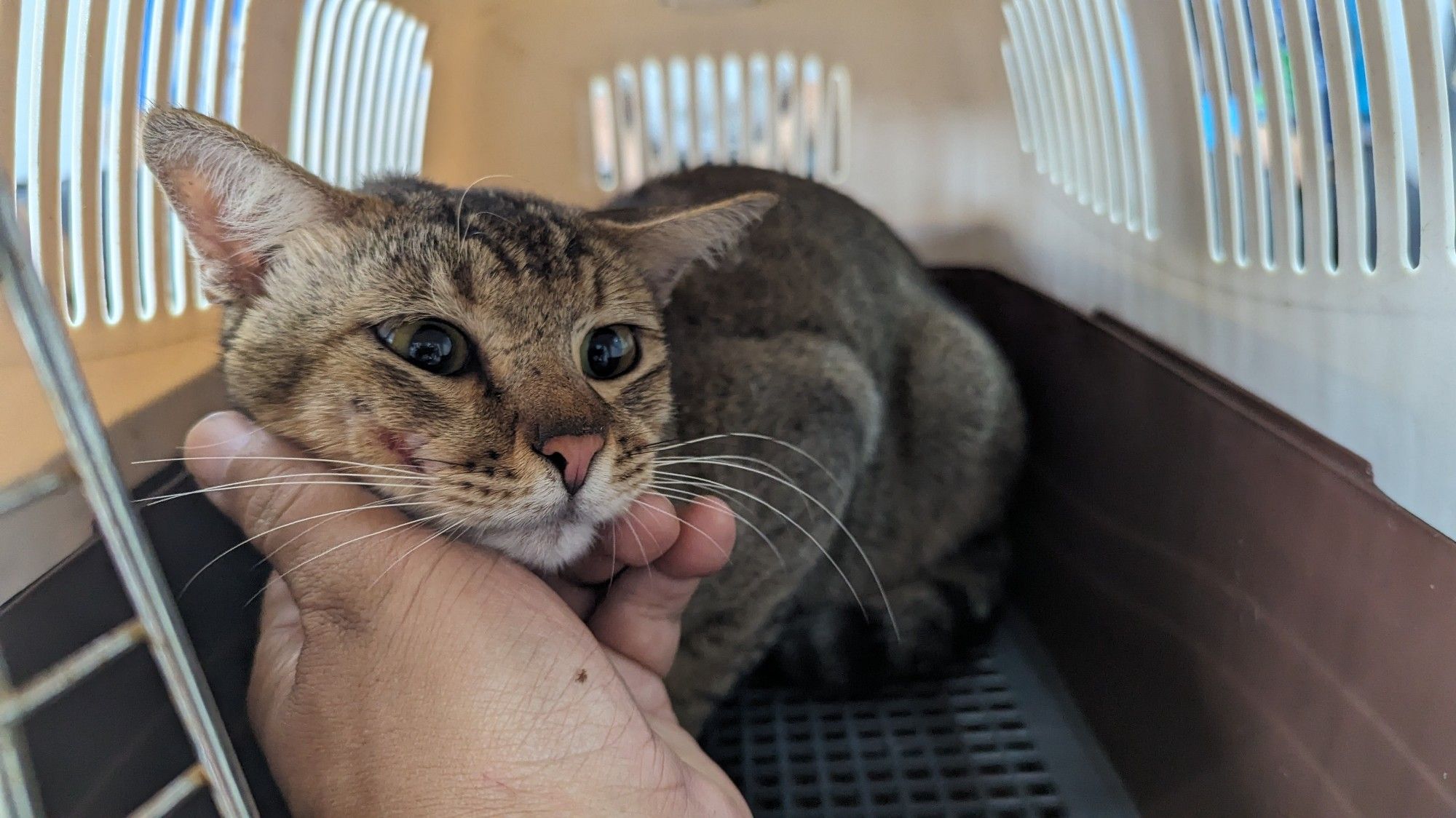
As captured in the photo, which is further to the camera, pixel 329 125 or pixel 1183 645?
pixel 329 125

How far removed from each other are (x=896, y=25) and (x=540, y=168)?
31.8 inches

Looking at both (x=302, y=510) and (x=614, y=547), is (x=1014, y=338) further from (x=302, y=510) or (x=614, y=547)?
(x=302, y=510)

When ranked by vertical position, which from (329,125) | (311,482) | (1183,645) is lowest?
(1183,645)

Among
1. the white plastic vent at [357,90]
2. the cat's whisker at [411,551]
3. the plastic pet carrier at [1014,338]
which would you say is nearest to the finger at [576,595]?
the cat's whisker at [411,551]

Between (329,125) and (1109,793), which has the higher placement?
(329,125)

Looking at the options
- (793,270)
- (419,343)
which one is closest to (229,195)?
(419,343)

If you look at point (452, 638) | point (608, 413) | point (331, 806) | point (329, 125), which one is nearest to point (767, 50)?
point (329, 125)

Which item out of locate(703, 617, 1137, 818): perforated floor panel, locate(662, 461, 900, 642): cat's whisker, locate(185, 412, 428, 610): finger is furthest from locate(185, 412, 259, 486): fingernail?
locate(703, 617, 1137, 818): perforated floor panel

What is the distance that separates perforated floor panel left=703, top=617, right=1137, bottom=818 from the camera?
127 cm

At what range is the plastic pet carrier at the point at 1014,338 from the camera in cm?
75

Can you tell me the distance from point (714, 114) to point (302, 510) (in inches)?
54.6

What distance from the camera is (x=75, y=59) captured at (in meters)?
1.02

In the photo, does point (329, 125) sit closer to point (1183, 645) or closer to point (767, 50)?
point (767, 50)

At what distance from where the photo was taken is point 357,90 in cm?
160
